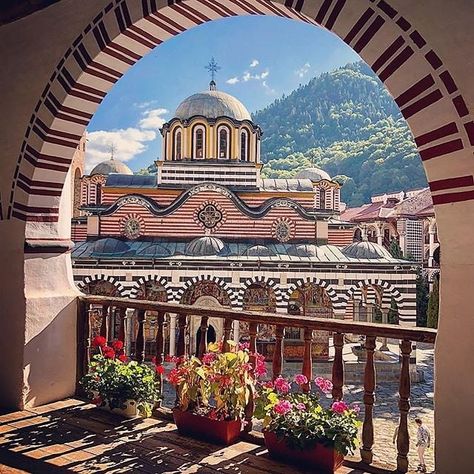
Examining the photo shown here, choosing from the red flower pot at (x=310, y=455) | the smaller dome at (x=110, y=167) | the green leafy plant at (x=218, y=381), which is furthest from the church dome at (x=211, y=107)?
the red flower pot at (x=310, y=455)

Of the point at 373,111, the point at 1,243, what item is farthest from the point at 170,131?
the point at 373,111

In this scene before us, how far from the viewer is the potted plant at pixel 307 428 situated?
237cm

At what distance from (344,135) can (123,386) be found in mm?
86461

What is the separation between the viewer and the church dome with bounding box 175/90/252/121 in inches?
827

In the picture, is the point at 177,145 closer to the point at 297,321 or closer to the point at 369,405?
the point at 297,321

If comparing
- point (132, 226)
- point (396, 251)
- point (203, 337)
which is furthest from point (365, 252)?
point (203, 337)

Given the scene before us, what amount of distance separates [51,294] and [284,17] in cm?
221

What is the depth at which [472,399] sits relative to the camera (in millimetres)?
2008

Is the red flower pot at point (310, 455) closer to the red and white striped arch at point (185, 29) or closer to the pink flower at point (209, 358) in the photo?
the pink flower at point (209, 358)

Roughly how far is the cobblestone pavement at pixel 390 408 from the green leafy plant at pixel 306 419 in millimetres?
4975

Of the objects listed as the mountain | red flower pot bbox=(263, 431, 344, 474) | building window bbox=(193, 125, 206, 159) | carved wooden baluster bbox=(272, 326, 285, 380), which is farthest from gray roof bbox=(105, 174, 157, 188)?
the mountain

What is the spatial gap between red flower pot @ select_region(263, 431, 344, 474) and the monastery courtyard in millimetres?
45

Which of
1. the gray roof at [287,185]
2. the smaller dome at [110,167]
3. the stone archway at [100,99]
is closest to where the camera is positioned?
the stone archway at [100,99]

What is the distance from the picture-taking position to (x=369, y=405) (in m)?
2.60
